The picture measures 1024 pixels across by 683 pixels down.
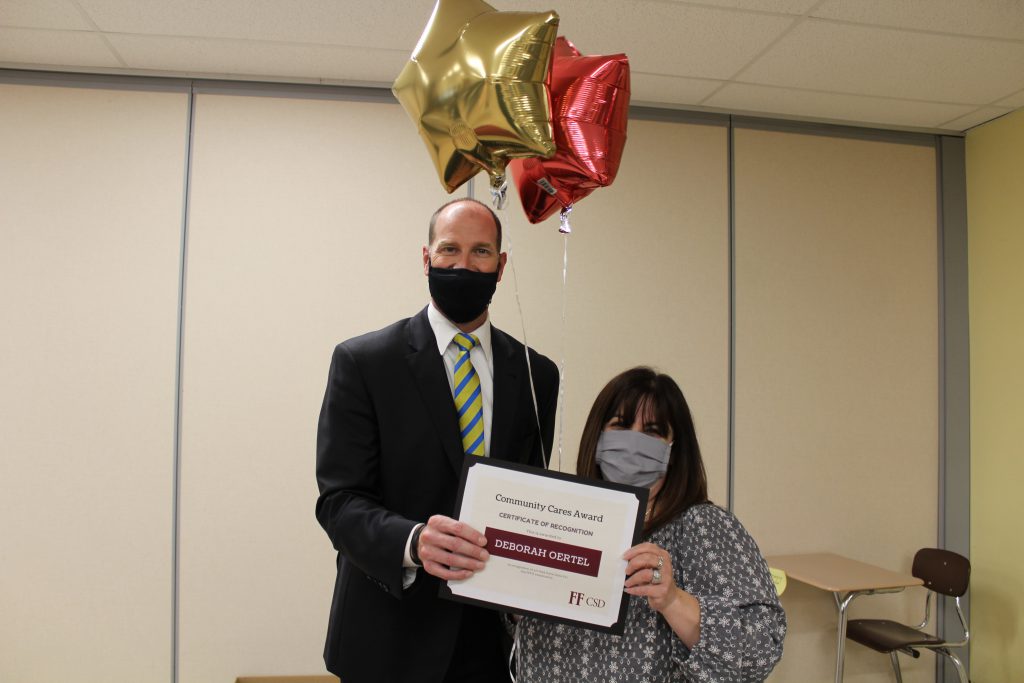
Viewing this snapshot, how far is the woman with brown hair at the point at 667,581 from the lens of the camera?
1243 mm

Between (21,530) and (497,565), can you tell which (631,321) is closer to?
(497,565)

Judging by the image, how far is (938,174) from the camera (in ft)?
12.7

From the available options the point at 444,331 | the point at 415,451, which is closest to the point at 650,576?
the point at 415,451

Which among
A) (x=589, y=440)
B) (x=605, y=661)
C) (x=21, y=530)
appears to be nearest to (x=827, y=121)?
(x=589, y=440)

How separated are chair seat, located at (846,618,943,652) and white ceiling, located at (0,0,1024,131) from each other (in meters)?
2.39

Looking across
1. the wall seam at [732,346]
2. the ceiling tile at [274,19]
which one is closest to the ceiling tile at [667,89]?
the wall seam at [732,346]

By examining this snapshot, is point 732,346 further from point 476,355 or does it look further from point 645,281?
point 476,355

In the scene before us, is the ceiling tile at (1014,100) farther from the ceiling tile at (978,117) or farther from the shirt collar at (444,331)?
the shirt collar at (444,331)

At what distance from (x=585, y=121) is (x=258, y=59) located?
209cm

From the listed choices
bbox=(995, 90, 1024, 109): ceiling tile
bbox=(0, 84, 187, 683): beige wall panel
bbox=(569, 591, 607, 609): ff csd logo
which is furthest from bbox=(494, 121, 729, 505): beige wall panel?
bbox=(569, 591, 607, 609): ff csd logo

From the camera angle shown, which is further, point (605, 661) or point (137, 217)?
point (137, 217)

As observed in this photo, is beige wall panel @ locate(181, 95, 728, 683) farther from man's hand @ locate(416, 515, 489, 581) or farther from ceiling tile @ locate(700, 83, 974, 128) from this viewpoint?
man's hand @ locate(416, 515, 489, 581)

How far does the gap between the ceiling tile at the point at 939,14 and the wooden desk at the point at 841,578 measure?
2185 millimetres

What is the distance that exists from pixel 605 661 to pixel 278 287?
2520 millimetres
